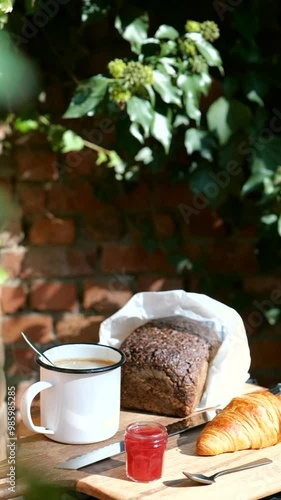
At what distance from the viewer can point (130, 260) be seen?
5.04ft

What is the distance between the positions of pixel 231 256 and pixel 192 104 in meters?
0.44

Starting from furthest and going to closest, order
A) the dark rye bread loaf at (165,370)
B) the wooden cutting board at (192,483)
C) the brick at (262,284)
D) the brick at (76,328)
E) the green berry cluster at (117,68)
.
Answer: the brick at (262,284) → the brick at (76,328) → the green berry cluster at (117,68) → the dark rye bread loaf at (165,370) → the wooden cutting board at (192,483)

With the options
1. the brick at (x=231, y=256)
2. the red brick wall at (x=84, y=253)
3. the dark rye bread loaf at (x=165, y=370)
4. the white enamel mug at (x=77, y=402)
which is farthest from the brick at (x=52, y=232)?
the white enamel mug at (x=77, y=402)

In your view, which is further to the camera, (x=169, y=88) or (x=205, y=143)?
(x=205, y=143)

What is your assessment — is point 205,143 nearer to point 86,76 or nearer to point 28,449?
point 86,76

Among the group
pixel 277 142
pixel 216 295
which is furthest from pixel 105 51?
pixel 216 295

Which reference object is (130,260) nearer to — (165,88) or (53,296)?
(53,296)

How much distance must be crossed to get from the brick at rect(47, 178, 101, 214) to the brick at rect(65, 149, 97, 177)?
0.02 meters

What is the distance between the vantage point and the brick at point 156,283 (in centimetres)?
156

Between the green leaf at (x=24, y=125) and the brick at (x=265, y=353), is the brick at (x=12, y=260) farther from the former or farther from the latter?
the brick at (x=265, y=353)

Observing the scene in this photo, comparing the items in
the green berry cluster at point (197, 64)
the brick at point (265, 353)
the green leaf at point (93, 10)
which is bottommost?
the brick at point (265, 353)

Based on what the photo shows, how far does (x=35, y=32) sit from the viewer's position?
54.9 inches

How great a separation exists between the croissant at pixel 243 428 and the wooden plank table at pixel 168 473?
1 centimetres

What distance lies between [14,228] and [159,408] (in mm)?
643
